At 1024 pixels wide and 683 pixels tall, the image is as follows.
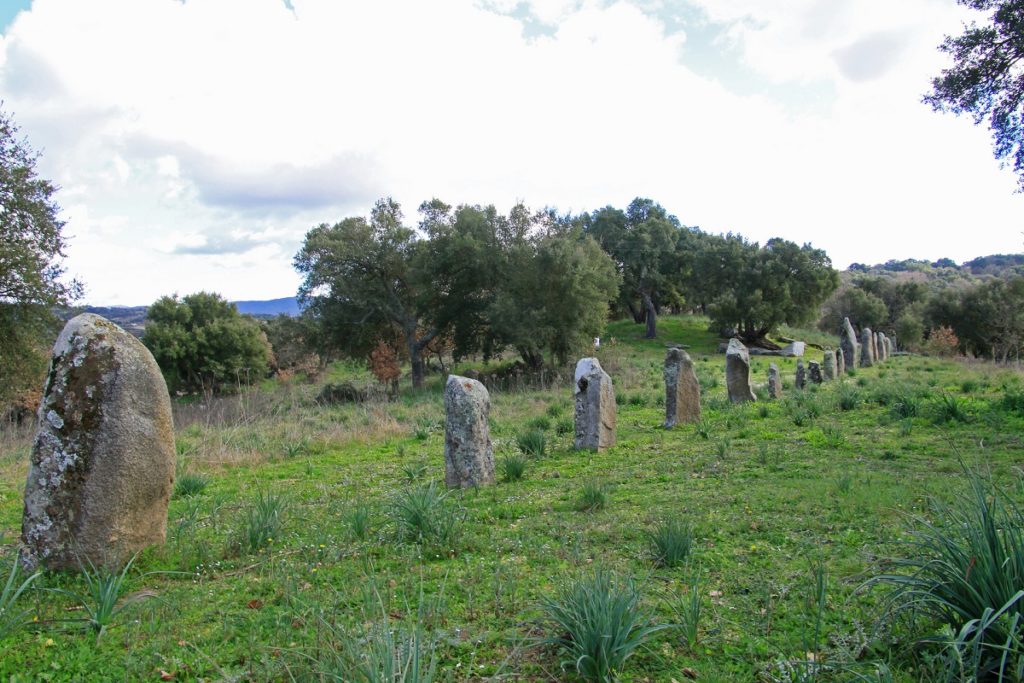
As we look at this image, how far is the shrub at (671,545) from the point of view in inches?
193

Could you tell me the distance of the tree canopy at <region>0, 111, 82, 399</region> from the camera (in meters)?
16.4

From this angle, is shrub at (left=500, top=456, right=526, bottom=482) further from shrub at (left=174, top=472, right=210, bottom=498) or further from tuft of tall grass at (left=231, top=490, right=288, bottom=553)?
shrub at (left=174, top=472, right=210, bottom=498)

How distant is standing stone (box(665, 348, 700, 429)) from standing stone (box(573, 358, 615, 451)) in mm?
2042

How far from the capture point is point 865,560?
4691 mm

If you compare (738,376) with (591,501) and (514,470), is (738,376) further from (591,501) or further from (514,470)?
(591,501)

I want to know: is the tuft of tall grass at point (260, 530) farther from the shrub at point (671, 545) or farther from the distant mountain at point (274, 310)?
the distant mountain at point (274, 310)

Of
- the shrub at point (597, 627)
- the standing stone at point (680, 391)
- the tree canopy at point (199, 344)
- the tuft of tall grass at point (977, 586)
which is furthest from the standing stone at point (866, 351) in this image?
the tree canopy at point (199, 344)

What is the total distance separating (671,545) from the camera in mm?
4902

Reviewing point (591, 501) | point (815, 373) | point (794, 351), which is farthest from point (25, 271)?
point (794, 351)

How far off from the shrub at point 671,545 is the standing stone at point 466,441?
11.5 ft

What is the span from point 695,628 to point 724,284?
38.1 meters

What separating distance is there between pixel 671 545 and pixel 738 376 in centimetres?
1157

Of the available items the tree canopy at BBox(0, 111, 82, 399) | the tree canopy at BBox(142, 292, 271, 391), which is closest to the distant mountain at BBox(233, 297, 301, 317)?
the tree canopy at BBox(142, 292, 271, 391)

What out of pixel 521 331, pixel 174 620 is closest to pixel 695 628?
pixel 174 620
